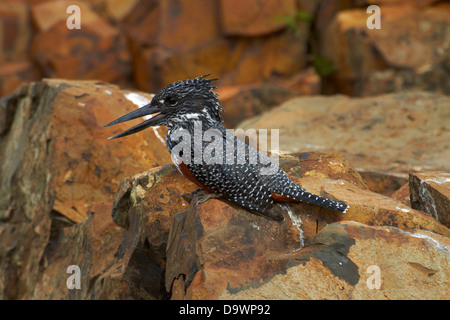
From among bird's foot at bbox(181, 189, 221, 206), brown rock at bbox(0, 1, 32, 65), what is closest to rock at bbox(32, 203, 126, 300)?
bird's foot at bbox(181, 189, 221, 206)

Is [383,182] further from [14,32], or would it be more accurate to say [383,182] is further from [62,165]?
[14,32]

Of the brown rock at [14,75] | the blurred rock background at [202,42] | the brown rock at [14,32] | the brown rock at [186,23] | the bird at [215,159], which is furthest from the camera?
the brown rock at [14,32]

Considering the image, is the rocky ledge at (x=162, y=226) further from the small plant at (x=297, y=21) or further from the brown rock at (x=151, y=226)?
the small plant at (x=297, y=21)

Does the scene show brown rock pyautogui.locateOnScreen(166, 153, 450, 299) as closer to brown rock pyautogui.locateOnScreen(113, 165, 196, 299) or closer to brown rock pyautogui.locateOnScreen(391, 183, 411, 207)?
brown rock pyautogui.locateOnScreen(113, 165, 196, 299)

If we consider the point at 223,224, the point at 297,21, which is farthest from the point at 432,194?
the point at 297,21

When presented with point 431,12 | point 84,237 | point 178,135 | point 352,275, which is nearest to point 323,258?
point 352,275

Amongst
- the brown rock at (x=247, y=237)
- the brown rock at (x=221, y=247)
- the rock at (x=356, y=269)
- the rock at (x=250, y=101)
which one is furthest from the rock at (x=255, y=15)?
the rock at (x=356, y=269)
